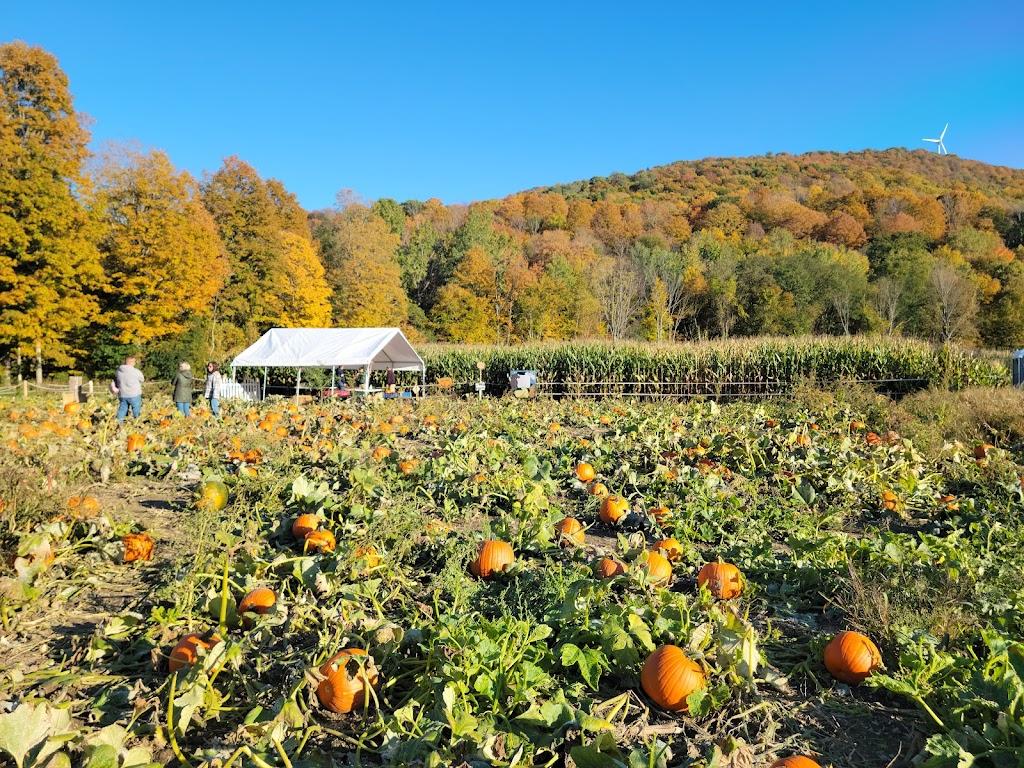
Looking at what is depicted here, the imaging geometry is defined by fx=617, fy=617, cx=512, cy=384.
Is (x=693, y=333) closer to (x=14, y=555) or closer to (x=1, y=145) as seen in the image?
(x=1, y=145)

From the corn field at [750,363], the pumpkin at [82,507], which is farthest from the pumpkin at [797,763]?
the corn field at [750,363]

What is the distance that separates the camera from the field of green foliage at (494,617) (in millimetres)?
1984

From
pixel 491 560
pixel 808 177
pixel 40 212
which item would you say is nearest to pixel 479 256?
pixel 40 212

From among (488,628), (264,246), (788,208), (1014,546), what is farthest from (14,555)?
(788,208)

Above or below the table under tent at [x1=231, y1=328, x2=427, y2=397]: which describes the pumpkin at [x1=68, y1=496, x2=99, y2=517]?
below

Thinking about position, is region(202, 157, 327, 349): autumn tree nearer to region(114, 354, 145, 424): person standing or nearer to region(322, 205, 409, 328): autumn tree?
region(322, 205, 409, 328): autumn tree

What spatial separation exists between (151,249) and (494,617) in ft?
91.2

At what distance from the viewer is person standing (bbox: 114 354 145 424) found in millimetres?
9688

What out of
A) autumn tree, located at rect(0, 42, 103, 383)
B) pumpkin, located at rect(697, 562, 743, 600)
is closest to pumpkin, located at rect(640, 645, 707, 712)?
pumpkin, located at rect(697, 562, 743, 600)

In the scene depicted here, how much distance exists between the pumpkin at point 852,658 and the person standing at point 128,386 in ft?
33.0

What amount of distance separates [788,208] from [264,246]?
59988mm

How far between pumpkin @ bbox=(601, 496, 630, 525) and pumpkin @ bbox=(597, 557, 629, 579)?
3.76 ft

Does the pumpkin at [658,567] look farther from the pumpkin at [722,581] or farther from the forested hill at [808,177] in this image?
the forested hill at [808,177]

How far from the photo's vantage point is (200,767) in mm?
1817
